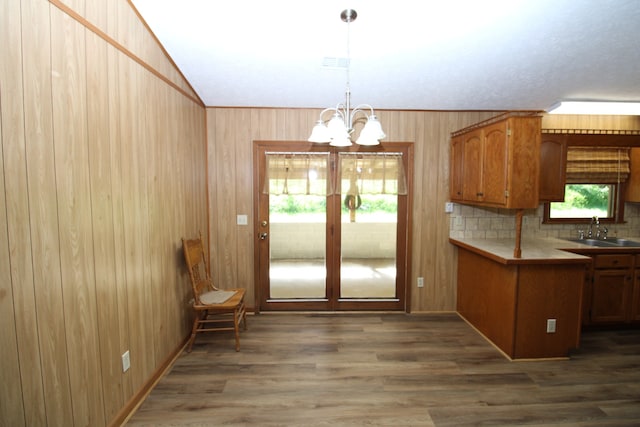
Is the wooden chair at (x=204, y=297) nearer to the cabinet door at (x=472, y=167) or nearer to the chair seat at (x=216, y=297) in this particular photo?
the chair seat at (x=216, y=297)

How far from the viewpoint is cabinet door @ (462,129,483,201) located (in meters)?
2.84

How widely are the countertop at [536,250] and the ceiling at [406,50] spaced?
1.56 meters

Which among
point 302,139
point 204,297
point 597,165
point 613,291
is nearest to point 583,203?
point 597,165

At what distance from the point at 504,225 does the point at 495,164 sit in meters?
1.25

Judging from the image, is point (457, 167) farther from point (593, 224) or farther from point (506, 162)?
point (593, 224)

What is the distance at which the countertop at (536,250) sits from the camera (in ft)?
7.98

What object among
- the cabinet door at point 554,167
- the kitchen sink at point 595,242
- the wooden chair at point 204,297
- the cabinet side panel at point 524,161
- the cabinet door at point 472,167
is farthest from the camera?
the kitchen sink at point 595,242

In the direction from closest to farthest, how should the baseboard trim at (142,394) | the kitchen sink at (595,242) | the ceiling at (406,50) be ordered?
1. the baseboard trim at (142,394)
2. the ceiling at (406,50)
3. the kitchen sink at (595,242)

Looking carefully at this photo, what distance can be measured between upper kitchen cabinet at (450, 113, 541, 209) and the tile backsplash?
0.52 meters

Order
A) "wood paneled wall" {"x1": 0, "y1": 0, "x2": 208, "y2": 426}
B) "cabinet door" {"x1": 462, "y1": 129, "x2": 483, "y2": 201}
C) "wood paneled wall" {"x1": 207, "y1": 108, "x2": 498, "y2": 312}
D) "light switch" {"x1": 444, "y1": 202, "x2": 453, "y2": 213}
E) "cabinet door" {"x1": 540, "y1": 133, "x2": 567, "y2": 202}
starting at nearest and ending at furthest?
"wood paneled wall" {"x1": 0, "y1": 0, "x2": 208, "y2": 426} → "cabinet door" {"x1": 462, "y1": 129, "x2": 483, "y2": 201} → "cabinet door" {"x1": 540, "y1": 133, "x2": 567, "y2": 202} → "wood paneled wall" {"x1": 207, "y1": 108, "x2": 498, "y2": 312} → "light switch" {"x1": 444, "y1": 202, "x2": 453, "y2": 213}

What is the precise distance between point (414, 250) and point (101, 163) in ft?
10.2

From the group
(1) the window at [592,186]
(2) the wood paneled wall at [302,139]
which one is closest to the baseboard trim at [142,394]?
(2) the wood paneled wall at [302,139]

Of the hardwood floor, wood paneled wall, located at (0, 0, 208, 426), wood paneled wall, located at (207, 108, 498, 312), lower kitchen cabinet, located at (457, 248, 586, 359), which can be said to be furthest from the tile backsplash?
wood paneled wall, located at (0, 0, 208, 426)

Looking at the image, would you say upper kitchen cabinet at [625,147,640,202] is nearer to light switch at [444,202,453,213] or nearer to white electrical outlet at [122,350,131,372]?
light switch at [444,202,453,213]
